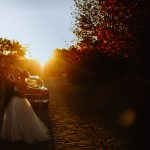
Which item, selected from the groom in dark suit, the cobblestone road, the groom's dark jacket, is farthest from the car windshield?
the groom's dark jacket

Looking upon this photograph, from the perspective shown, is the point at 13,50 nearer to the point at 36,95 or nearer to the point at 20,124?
the point at 36,95

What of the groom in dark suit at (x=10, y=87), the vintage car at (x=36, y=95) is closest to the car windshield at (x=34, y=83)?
the vintage car at (x=36, y=95)

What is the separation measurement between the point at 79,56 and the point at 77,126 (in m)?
36.7

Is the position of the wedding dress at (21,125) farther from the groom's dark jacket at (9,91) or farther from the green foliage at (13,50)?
the green foliage at (13,50)

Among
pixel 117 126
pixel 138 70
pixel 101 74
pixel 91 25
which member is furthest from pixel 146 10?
pixel 101 74

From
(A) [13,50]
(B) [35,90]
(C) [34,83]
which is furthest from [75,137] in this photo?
(A) [13,50]

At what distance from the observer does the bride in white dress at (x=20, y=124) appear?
11.3 metres

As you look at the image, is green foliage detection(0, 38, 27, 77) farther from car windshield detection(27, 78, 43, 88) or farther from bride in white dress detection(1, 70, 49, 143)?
bride in white dress detection(1, 70, 49, 143)

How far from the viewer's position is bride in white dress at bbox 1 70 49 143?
1134cm

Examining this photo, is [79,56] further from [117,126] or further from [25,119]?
[25,119]

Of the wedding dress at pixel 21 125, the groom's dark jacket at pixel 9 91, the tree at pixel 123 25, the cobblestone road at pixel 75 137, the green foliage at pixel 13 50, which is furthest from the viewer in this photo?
the green foliage at pixel 13 50

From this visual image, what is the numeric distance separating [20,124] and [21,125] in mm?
43

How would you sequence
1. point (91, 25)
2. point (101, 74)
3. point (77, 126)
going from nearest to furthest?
point (77, 126), point (91, 25), point (101, 74)

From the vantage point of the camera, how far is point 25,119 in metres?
11.7
